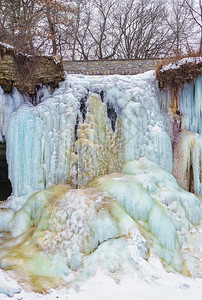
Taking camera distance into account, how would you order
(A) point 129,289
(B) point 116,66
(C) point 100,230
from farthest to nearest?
1. (B) point 116,66
2. (C) point 100,230
3. (A) point 129,289

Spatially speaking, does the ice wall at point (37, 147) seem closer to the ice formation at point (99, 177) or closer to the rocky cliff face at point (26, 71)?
the ice formation at point (99, 177)

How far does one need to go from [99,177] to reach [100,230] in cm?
136

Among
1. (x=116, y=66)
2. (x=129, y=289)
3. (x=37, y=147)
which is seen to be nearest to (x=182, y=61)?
(x=37, y=147)

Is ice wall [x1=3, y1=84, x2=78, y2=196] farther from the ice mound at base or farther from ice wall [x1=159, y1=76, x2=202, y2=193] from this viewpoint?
ice wall [x1=159, y1=76, x2=202, y2=193]

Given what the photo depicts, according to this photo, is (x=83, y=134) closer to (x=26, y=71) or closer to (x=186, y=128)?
(x=26, y=71)

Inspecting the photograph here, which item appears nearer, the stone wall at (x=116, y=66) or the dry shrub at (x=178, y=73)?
the dry shrub at (x=178, y=73)

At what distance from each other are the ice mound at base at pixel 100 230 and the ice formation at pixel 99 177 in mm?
16

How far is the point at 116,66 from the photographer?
9234mm

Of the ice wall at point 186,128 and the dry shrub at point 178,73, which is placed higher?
the dry shrub at point 178,73

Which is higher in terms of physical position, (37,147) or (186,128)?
(186,128)

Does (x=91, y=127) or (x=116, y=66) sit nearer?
(x=91, y=127)

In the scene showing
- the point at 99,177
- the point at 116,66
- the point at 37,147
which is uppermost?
the point at 116,66

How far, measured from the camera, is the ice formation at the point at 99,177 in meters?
3.46

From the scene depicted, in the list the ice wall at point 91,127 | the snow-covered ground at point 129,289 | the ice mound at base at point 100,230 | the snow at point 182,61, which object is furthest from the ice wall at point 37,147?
the snow at point 182,61
